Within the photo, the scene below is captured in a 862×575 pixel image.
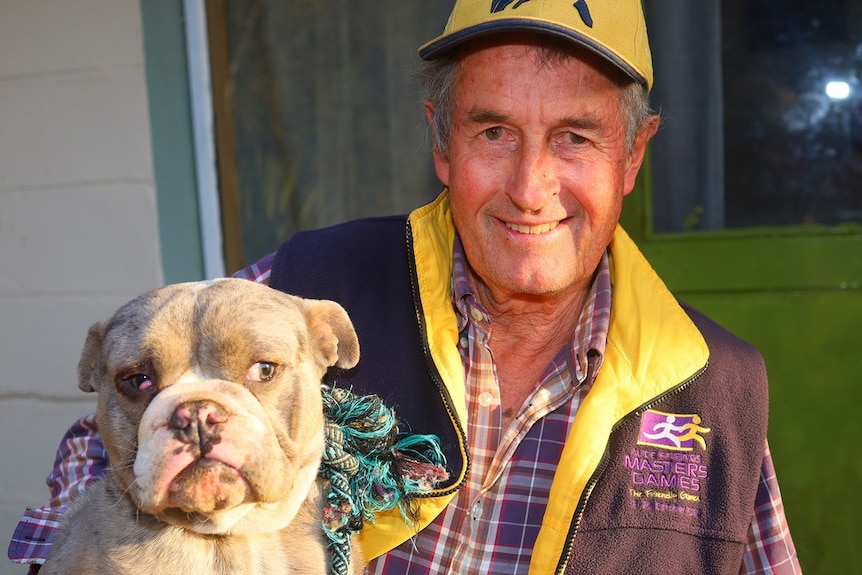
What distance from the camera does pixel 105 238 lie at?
390 cm

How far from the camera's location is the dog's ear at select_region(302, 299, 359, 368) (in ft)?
7.15

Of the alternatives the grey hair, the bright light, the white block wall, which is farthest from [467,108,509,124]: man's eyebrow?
the bright light

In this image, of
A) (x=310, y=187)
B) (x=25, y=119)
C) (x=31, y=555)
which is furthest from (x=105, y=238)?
(x=31, y=555)

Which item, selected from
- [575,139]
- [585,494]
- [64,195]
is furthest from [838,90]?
[64,195]

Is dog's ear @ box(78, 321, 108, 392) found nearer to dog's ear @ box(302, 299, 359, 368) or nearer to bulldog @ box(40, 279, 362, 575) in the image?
bulldog @ box(40, 279, 362, 575)

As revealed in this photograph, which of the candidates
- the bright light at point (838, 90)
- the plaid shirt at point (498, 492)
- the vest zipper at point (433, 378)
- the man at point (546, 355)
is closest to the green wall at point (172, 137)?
the man at point (546, 355)

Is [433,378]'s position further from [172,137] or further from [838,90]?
[838,90]

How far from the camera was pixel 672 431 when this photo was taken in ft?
7.28

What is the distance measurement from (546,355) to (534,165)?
0.54m

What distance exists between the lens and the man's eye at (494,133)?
2.34m

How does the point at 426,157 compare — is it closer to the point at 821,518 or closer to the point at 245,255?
the point at 245,255

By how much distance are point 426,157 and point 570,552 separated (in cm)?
269

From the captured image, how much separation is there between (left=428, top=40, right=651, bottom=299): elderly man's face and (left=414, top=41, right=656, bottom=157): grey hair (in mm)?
24

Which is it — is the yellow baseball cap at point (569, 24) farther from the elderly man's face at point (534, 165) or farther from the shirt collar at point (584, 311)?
the shirt collar at point (584, 311)
